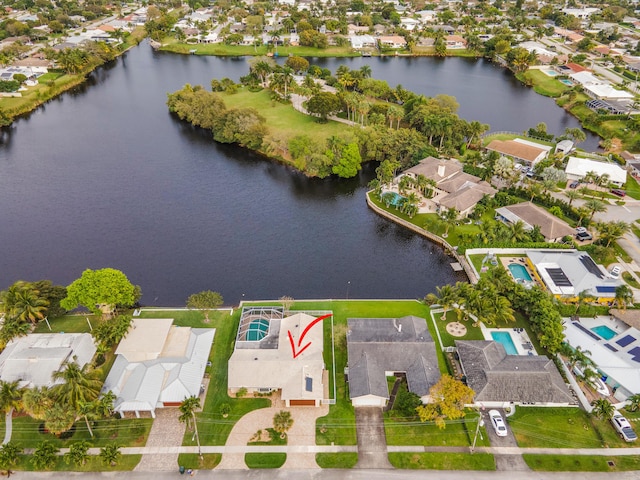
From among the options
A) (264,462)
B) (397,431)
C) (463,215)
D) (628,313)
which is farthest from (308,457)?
(463,215)

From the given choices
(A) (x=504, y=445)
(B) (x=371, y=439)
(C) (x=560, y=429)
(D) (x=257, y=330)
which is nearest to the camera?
(A) (x=504, y=445)

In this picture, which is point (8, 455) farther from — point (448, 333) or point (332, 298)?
point (448, 333)

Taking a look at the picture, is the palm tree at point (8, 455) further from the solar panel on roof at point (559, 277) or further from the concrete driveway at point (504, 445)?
the solar panel on roof at point (559, 277)

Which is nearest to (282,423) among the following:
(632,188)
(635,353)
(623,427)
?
(623,427)

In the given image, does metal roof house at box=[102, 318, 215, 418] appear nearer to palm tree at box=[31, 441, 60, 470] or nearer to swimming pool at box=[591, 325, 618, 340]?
palm tree at box=[31, 441, 60, 470]

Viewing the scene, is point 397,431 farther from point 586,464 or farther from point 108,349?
point 108,349

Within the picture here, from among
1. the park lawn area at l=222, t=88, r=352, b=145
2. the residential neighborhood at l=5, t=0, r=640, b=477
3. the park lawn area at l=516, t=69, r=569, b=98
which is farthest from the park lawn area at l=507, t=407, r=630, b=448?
the park lawn area at l=516, t=69, r=569, b=98
